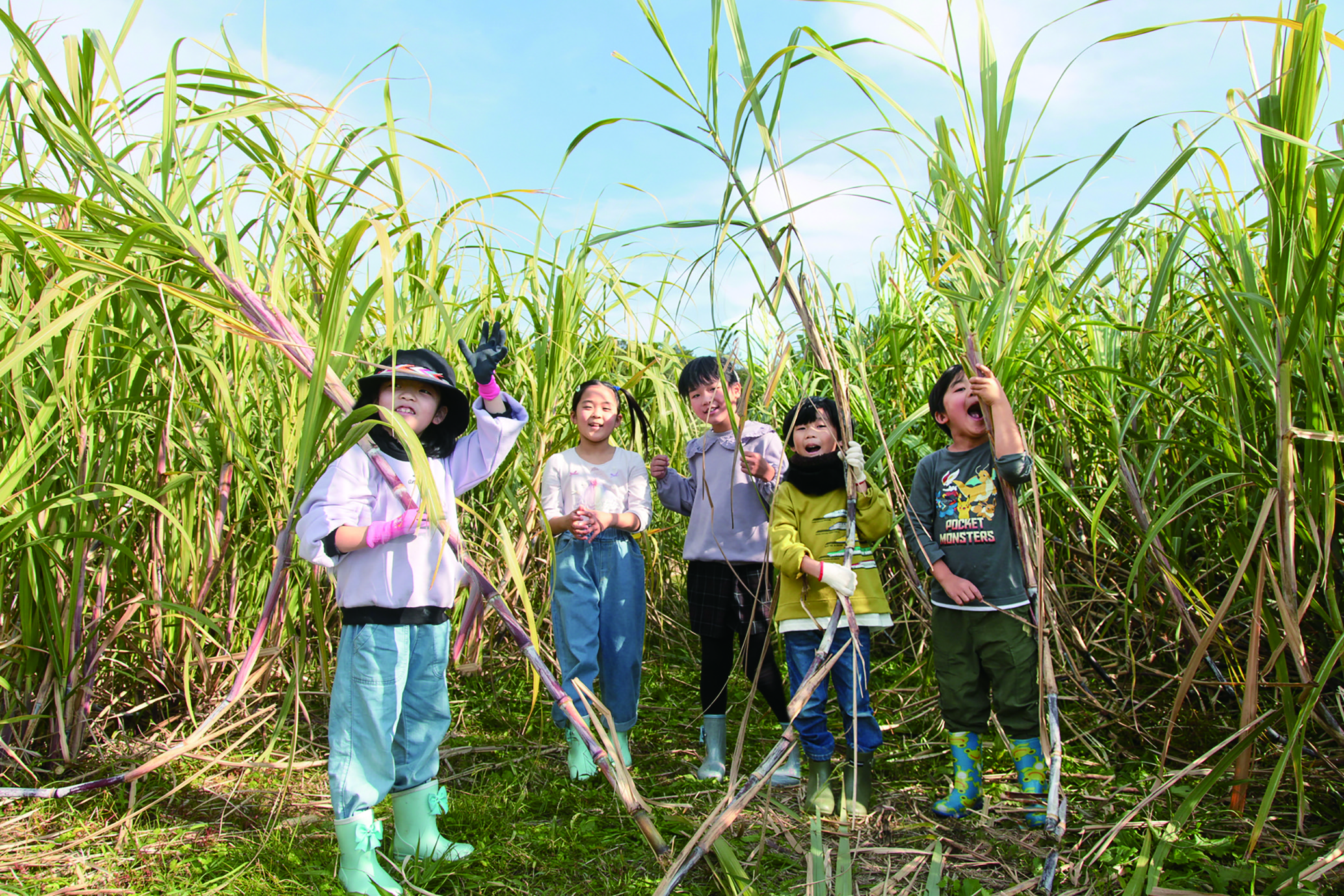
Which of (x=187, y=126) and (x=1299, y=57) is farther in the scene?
(x=187, y=126)

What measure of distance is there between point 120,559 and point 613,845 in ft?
4.85

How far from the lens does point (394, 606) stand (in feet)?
5.72

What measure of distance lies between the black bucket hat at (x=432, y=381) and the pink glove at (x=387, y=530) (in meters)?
0.29

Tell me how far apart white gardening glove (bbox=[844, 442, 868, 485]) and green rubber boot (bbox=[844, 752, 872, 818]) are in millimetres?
775

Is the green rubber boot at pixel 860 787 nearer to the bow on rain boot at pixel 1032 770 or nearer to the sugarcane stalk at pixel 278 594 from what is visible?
the bow on rain boot at pixel 1032 770

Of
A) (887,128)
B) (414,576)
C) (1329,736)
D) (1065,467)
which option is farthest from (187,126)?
(1329,736)

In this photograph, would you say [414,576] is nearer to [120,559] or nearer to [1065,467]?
[120,559]

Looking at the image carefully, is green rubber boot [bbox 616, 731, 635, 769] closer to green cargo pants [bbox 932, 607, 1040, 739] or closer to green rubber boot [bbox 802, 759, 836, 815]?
green rubber boot [bbox 802, 759, 836, 815]

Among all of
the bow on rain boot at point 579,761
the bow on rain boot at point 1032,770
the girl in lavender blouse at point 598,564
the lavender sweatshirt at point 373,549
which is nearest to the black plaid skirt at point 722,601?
the girl in lavender blouse at point 598,564

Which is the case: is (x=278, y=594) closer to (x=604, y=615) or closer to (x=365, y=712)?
(x=365, y=712)

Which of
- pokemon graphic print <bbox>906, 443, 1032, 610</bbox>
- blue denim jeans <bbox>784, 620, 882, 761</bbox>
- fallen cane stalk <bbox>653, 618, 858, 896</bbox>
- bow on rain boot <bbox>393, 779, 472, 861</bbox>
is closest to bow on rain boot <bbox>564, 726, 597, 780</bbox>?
bow on rain boot <bbox>393, 779, 472, 861</bbox>

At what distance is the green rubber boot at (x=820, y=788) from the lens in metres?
2.05

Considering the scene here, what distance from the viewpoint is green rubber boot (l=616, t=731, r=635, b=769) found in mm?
2354

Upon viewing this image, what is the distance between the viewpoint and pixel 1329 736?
6.02 feet
